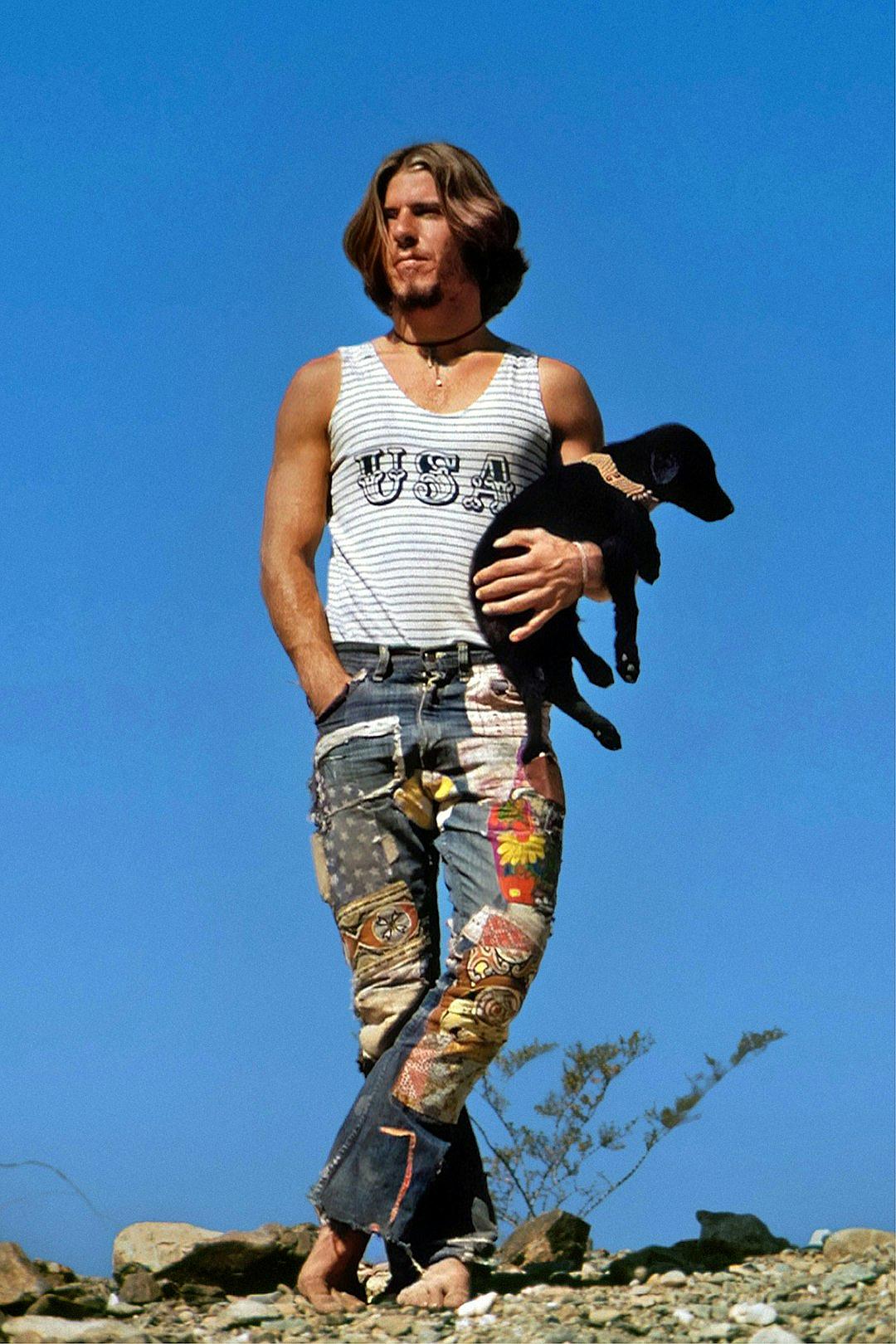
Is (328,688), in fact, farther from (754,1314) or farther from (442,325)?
(754,1314)

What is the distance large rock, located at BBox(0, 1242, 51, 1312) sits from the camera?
12.7 ft

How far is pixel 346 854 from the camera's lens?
4.11 m

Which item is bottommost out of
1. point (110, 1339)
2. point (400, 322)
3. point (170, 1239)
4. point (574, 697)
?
point (110, 1339)

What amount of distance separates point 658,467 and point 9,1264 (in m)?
2.61

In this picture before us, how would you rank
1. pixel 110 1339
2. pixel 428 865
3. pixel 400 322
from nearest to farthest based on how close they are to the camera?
pixel 110 1339 → pixel 428 865 → pixel 400 322

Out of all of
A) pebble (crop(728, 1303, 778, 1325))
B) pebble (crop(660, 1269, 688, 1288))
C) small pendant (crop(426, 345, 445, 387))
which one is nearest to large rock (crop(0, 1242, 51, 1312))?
pebble (crop(660, 1269, 688, 1288))

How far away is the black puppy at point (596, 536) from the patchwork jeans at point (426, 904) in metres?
0.08

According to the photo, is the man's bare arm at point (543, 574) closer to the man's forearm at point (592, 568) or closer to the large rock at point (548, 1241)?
the man's forearm at point (592, 568)

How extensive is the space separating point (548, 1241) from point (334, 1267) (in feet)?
3.24

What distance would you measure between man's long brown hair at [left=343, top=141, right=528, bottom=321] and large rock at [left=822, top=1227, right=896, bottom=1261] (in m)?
2.77

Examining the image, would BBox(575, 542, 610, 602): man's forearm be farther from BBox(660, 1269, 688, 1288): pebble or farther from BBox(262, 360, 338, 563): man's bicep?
BBox(660, 1269, 688, 1288): pebble

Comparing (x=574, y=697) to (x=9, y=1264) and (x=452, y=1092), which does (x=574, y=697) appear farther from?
(x=9, y=1264)

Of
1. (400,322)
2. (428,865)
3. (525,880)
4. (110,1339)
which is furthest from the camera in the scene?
(400,322)

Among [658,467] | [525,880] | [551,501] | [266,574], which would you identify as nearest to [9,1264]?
[525,880]
